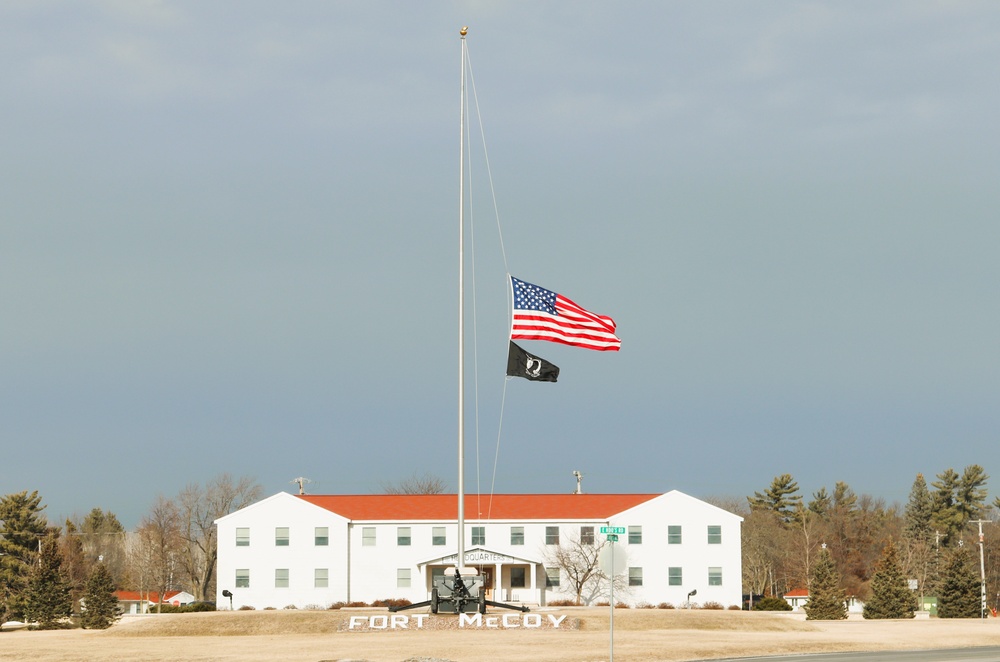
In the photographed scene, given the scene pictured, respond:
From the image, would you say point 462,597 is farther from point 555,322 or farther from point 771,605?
point 771,605

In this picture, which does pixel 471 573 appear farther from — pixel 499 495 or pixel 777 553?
pixel 777 553

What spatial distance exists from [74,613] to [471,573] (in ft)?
112

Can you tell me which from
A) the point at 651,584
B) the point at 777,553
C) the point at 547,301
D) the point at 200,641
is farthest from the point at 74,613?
the point at 777,553

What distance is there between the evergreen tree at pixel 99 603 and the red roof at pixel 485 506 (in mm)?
20037

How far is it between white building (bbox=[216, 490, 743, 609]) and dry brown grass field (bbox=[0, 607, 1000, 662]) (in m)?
23.0

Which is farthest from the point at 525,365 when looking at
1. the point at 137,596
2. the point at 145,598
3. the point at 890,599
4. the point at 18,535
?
the point at 137,596

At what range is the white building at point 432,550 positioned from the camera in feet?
246

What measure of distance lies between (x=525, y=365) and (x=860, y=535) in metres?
90.7

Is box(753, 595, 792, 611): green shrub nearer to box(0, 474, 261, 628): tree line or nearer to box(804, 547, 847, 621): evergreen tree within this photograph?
box(804, 547, 847, 621): evergreen tree

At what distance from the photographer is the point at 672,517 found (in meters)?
76.0

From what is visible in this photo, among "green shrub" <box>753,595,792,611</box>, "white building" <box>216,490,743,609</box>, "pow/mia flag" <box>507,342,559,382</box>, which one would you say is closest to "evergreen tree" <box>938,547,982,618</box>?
"green shrub" <box>753,595,792,611</box>

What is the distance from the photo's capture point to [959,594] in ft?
225

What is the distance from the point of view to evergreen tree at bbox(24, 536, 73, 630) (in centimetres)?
5981

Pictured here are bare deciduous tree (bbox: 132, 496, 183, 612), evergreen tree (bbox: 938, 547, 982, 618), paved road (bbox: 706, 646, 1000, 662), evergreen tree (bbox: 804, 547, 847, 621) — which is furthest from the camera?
bare deciduous tree (bbox: 132, 496, 183, 612)
